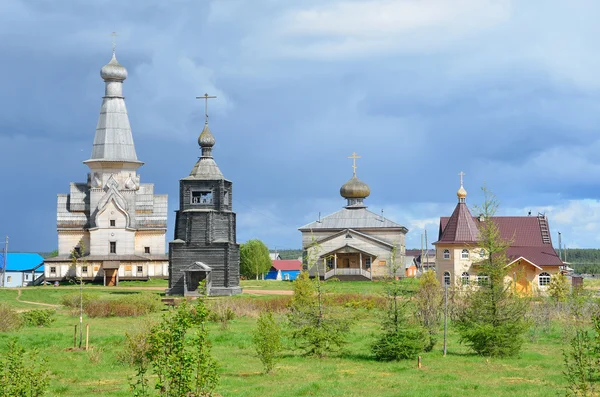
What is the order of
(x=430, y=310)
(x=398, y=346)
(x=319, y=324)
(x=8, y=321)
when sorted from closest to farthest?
1. (x=398, y=346)
2. (x=319, y=324)
3. (x=430, y=310)
4. (x=8, y=321)

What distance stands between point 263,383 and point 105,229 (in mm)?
49022

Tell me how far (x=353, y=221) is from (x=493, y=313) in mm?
45930

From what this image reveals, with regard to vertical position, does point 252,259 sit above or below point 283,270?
below

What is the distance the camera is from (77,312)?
40.1 metres

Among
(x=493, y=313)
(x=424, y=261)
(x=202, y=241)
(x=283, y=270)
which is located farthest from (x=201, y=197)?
(x=424, y=261)

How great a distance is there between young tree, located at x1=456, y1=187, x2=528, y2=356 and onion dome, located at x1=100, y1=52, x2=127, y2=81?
162 feet

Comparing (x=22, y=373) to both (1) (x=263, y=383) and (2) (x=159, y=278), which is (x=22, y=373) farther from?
(2) (x=159, y=278)

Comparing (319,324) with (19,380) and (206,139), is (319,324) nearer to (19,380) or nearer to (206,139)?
(19,380)

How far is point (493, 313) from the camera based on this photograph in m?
25.0

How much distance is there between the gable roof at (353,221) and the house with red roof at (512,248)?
43.6ft

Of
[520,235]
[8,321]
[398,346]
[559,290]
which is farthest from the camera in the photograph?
[520,235]

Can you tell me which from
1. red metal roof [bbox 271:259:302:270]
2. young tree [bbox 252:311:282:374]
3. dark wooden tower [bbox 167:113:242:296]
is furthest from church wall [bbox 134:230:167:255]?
young tree [bbox 252:311:282:374]

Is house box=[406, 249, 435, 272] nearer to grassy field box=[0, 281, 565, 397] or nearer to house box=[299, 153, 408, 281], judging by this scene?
house box=[299, 153, 408, 281]

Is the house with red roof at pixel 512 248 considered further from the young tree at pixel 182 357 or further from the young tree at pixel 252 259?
the young tree at pixel 182 357
